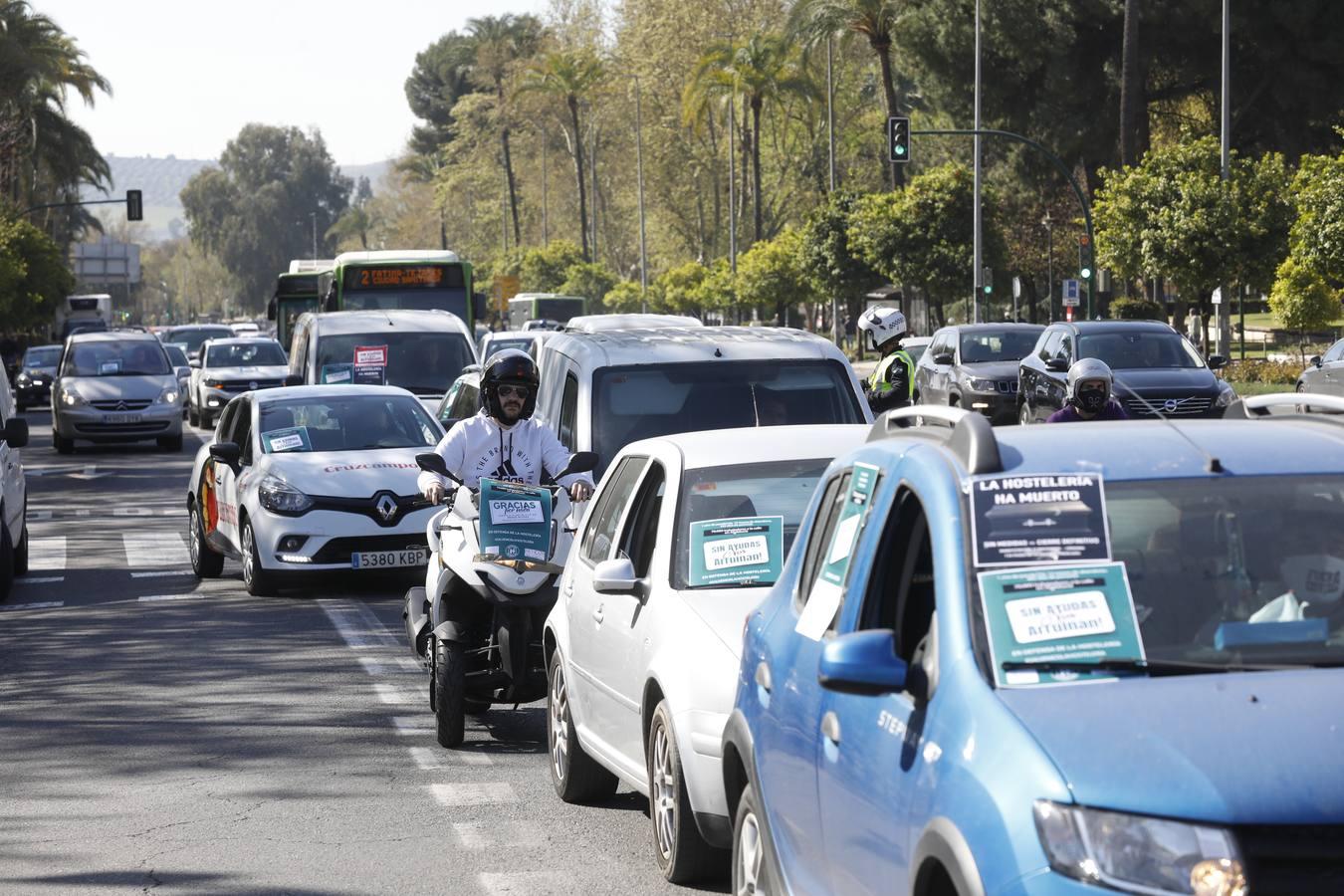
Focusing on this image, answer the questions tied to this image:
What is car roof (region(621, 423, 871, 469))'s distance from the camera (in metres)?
7.81

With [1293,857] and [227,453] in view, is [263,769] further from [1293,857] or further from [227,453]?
[227,453]

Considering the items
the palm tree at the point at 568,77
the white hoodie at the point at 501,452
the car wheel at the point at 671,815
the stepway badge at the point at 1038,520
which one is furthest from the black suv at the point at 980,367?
the palm tree at the point at 568,77

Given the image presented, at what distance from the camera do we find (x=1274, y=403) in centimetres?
544

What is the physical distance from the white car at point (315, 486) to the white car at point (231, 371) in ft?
75.0

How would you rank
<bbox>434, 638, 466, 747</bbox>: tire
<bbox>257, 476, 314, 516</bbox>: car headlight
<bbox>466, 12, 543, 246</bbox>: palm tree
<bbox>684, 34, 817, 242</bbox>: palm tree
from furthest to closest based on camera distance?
1. <bbox>466, 12, 543, 246</bbox>: palm tree
2. <bbox>684, 34, 817, 242</bbox>: palm tree
3. <bbox>257, 476, 314, 516</bbox>: car headlight
4. <bbox>434, 638, 466, 747</bbox>: tire

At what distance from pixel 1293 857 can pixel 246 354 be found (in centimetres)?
3916

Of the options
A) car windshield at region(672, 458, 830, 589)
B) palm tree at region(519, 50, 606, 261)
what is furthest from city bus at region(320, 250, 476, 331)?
palm tree at region(519, 50, 606, 261)

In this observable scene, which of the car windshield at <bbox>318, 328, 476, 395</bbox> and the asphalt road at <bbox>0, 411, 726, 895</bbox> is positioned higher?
the car windshield at <bbox>318, 328, 476, 395</bbox>

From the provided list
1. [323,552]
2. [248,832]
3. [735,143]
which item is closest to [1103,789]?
[248,832]

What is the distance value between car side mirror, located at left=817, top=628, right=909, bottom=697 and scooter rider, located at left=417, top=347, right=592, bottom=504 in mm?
5474

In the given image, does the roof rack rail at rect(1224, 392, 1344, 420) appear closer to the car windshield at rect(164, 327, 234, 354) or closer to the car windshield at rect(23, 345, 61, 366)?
the car windshield at rect(23, 345, 61, 366)

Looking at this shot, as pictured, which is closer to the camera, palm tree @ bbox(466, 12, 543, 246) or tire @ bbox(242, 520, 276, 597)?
tire @ bbox(242, 520, 276, 597)

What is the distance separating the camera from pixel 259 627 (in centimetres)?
1378

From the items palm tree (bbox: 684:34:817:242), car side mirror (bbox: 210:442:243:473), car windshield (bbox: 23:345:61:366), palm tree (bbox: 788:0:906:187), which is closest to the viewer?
car side mirror (bbox: 210:442:243:473)
